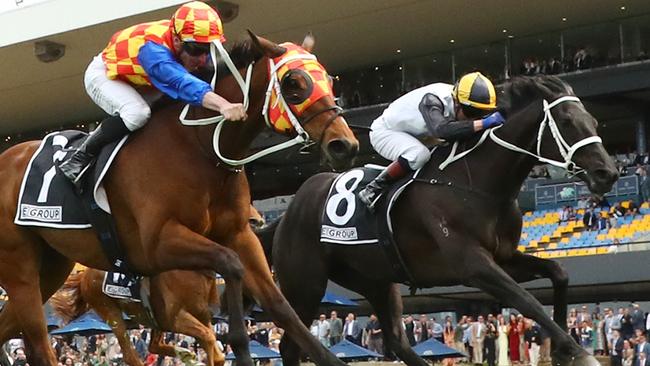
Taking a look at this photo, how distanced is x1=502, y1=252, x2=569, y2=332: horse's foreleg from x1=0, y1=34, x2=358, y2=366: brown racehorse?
256 cm

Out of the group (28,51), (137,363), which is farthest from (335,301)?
(28,51)

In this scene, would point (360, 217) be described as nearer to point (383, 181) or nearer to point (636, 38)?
point (383, 181)

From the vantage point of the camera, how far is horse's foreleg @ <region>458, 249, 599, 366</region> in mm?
6340

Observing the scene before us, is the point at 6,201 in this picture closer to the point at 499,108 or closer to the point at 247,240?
the point at 247,240

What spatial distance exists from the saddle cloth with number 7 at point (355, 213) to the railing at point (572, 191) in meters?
13.4

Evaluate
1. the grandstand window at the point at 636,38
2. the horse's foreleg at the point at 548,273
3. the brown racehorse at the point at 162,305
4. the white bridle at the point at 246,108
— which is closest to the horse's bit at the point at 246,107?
the white bridle at the point at 246,108

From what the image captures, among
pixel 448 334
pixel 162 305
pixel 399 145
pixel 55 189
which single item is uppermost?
pixel 55 189

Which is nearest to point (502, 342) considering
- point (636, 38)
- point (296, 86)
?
point (636, 38)

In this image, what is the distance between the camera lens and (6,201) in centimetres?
659

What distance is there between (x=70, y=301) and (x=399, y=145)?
4841 mm

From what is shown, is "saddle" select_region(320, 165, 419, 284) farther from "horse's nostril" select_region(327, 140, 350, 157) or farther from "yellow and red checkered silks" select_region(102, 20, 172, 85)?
"horse's nostril" select_region(327, 140, 350, 157)

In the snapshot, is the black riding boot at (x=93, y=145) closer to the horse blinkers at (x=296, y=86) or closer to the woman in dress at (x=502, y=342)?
the horse blinkers at (x=296, y=86)

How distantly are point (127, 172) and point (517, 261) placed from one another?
311 centimetres

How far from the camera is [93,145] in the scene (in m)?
6.02
